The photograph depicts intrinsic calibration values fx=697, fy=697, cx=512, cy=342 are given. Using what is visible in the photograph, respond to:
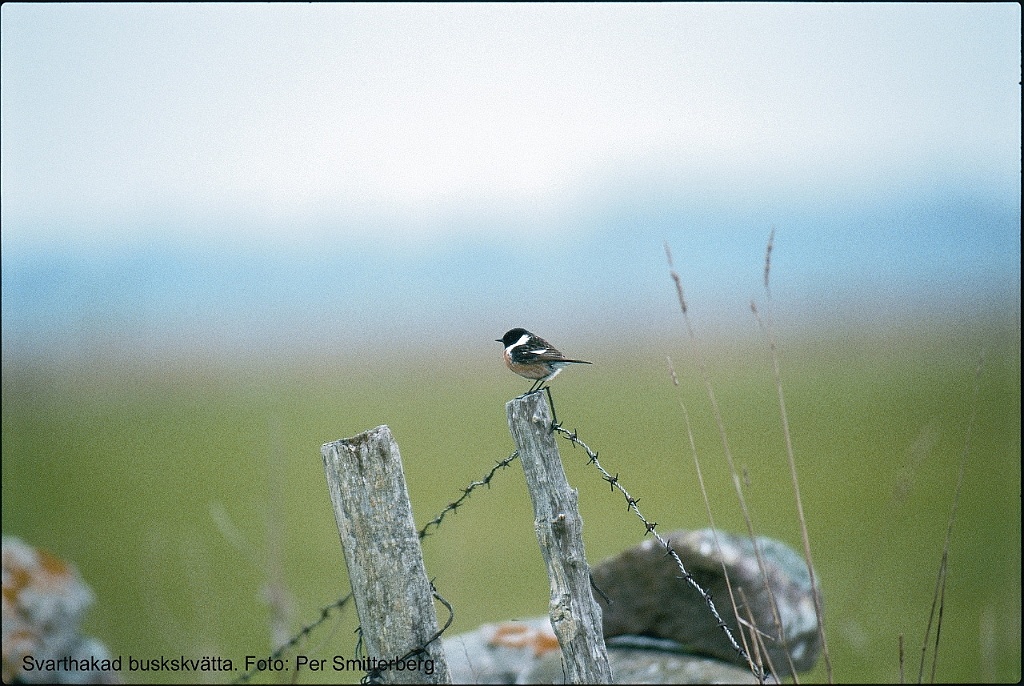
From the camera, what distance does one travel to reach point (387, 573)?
1.43 m

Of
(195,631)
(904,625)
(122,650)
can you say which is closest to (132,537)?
(122,650)

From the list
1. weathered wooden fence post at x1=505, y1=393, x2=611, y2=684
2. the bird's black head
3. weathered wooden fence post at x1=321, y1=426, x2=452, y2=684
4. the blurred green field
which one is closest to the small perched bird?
the bird's black head

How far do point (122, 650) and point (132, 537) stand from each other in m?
0.86

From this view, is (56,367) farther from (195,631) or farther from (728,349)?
(728,349)

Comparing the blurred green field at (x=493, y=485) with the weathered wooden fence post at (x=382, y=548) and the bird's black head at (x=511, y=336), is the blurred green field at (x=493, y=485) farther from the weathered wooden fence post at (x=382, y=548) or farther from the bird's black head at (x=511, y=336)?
the weathered wooden fence post at (x=382, y=548)

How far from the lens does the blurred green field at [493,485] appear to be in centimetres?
367

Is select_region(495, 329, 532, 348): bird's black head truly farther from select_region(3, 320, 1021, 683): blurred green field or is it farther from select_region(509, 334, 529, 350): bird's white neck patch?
select_region(3, 320, 1021, 683): blurred green field

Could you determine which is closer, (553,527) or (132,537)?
(553,527)

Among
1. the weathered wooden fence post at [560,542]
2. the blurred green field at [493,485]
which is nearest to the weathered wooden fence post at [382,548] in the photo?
the weathered wooden fence post at [560,542]

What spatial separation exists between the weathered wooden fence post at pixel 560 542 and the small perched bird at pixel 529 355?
0.77ft

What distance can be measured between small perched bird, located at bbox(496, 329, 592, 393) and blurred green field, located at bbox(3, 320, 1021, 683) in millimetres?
1267

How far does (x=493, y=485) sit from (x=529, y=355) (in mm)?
2378

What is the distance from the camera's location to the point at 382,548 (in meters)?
1.43

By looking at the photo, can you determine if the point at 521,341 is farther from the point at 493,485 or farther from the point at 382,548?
the point at 493,485
